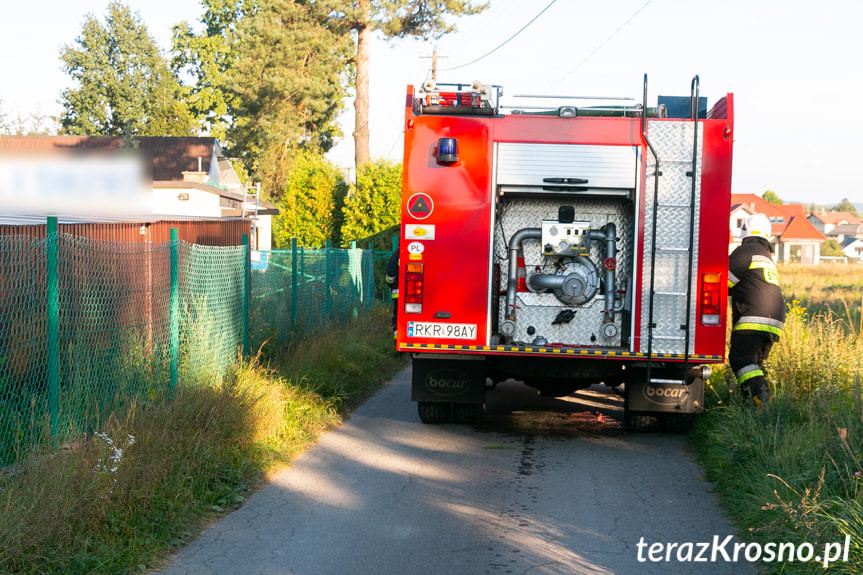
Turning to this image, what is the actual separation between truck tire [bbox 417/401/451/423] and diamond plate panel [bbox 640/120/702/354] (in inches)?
91.1

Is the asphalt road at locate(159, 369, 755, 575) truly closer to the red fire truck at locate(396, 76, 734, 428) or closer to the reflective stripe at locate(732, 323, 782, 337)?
the red fire truck at locate(396, 76, 734, 428)

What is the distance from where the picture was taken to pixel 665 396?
30.2 feet

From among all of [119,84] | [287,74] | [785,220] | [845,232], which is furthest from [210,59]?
[845,232]

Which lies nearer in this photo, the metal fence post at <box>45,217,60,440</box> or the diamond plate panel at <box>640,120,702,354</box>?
the metal fence post at <box>45,217,60,440</box>

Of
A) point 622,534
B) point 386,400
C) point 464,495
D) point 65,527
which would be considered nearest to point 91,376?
point 65,527

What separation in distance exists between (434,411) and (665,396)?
2.34 meters

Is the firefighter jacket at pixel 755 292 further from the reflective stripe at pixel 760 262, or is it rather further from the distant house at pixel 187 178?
the distant house at pixel 187 178

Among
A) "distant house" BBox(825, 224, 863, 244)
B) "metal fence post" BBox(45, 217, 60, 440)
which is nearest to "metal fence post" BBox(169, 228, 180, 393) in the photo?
"metal fence post" BBox(45, 217, 60, 440)

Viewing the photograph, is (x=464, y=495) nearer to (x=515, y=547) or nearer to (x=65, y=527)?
(x=515, y=547)

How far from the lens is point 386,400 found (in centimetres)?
1155

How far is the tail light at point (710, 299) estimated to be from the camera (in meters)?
8.66

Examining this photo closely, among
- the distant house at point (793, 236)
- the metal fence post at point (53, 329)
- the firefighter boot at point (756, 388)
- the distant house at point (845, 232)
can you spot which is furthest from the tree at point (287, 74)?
the distant house at point (845, 232)

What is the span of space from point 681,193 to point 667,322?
3.88 feet

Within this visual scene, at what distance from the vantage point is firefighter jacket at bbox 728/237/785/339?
9.21 metres
